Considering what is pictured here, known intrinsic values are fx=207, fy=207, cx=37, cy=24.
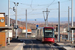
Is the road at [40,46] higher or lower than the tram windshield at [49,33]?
lower

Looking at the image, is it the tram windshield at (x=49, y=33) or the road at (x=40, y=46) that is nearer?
the road at (x=40, y=46)

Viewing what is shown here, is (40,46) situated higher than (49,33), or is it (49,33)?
(49,33)

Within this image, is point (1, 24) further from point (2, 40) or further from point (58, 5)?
point (58, 5)

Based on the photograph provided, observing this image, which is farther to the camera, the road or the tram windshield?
the tram windshield

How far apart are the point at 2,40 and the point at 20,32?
118835 mm

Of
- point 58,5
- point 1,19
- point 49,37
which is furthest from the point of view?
point 58,5

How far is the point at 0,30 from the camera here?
2644 cm

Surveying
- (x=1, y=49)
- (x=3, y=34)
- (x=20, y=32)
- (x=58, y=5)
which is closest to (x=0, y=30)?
(x=3, y=34)

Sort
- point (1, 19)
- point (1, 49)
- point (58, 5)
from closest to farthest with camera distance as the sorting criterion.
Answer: point (1, 49)
point (1, 19)
point (58, 5)

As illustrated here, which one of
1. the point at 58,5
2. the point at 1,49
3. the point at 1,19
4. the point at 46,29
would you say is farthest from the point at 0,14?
the point at 58,5

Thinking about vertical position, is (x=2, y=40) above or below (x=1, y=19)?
below

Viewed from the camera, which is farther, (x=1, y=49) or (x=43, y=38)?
(x=43, y=38)

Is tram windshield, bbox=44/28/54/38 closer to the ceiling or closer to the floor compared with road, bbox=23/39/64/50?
closer to the ceiling

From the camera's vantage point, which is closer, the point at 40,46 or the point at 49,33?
the point at 40,46
